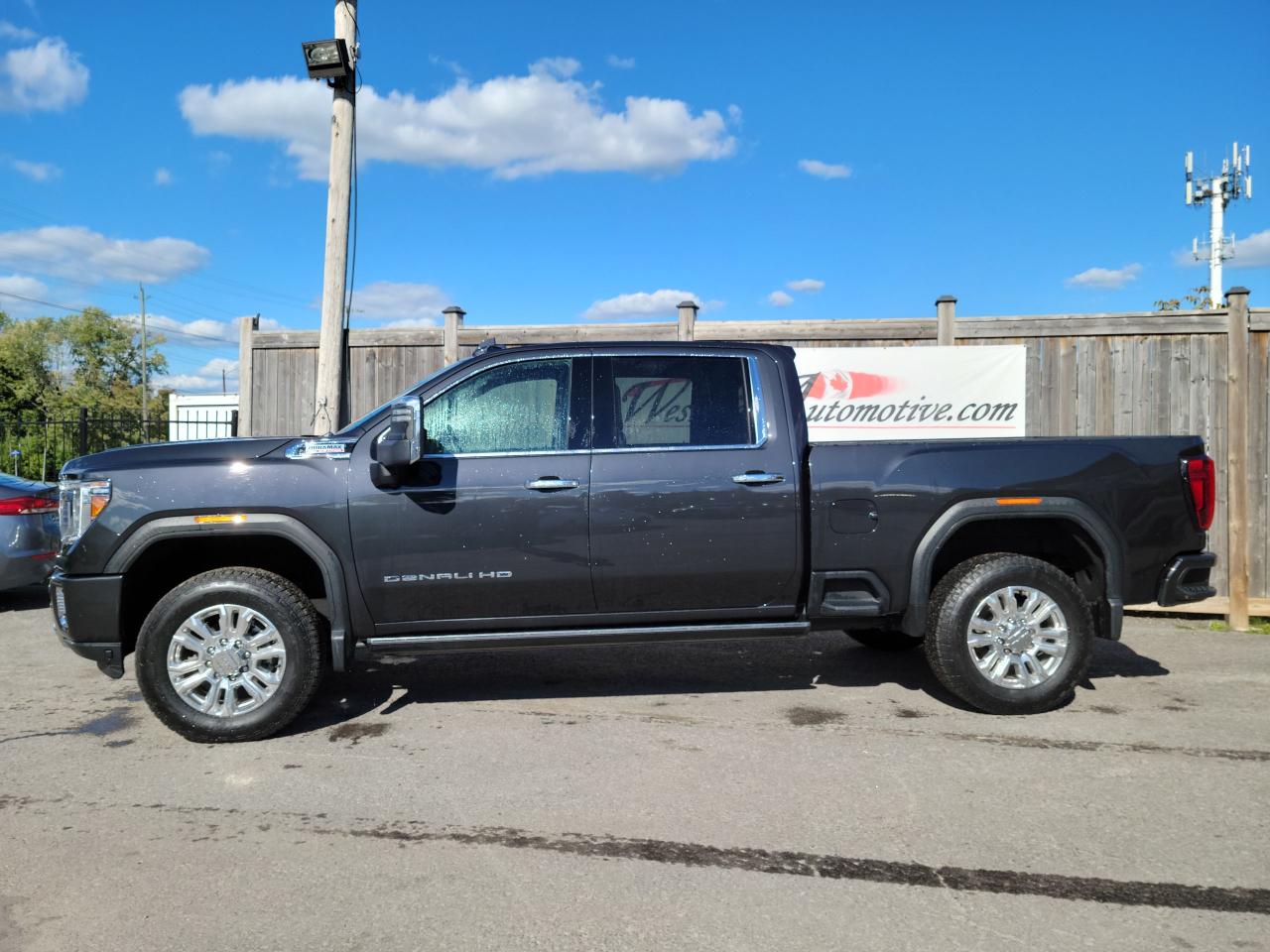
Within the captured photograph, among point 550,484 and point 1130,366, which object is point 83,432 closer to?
point 550,484

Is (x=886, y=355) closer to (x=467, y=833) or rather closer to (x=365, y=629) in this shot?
(x=365, y=629)

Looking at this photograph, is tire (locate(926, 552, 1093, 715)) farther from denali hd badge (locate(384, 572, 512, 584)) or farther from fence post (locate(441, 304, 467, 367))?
fence post (locate(441, 304, 467, 367))

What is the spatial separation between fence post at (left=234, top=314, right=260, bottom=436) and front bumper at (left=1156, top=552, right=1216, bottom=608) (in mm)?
8098

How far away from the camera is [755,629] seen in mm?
5078

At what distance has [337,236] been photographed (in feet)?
29.3

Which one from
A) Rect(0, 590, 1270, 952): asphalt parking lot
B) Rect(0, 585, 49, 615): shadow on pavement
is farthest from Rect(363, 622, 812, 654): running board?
Rect(0, 585, 49, 615): shadow on pavement

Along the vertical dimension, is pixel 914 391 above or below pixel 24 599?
above

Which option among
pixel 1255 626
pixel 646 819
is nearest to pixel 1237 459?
pixel 1255 626

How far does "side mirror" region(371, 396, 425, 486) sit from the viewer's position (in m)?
4.61

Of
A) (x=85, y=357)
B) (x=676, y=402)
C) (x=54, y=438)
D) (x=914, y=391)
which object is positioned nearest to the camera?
(x=676, y=402)

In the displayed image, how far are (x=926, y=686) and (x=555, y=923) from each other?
3.52 meters

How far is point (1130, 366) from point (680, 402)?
5071 mm

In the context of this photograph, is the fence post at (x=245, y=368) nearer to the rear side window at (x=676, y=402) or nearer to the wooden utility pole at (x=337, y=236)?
the wooden utility pole at (x=337, y=236)

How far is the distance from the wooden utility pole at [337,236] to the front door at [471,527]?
422 centimetres
